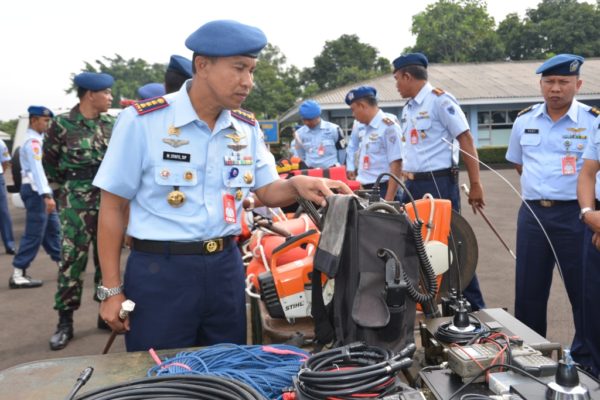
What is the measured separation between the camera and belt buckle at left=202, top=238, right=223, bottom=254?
2129 mm

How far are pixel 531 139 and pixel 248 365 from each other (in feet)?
9.29

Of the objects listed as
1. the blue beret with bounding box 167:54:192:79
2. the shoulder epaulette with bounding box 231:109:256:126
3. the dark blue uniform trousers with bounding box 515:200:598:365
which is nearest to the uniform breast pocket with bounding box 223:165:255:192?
the shoulder epaulette with bounding box 231:109:256:126

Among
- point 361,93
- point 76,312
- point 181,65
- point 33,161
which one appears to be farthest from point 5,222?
point 181,65

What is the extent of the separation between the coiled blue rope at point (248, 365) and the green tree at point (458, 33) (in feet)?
192

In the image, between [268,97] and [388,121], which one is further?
[268,97]

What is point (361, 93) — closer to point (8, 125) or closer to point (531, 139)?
point (531, 139)

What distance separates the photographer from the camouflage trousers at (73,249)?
159 inches

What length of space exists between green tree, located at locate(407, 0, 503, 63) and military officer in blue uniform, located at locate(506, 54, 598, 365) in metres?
56.0

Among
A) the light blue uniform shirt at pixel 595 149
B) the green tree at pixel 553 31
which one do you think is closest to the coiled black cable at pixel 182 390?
the light blue uniform shirt at pixel 595 149

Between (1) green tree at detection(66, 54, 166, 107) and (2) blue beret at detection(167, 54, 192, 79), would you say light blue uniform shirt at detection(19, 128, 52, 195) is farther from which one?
(1) green tree at detection(66, 54, 166, 107)

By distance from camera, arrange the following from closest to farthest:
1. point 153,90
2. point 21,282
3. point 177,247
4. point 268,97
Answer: point 177,247 < point 153,90 < point 21,282 < point 268,97

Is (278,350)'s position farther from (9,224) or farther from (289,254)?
(9,224)

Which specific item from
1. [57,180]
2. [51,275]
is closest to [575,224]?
[57,180]

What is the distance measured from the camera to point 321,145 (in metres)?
8.25
